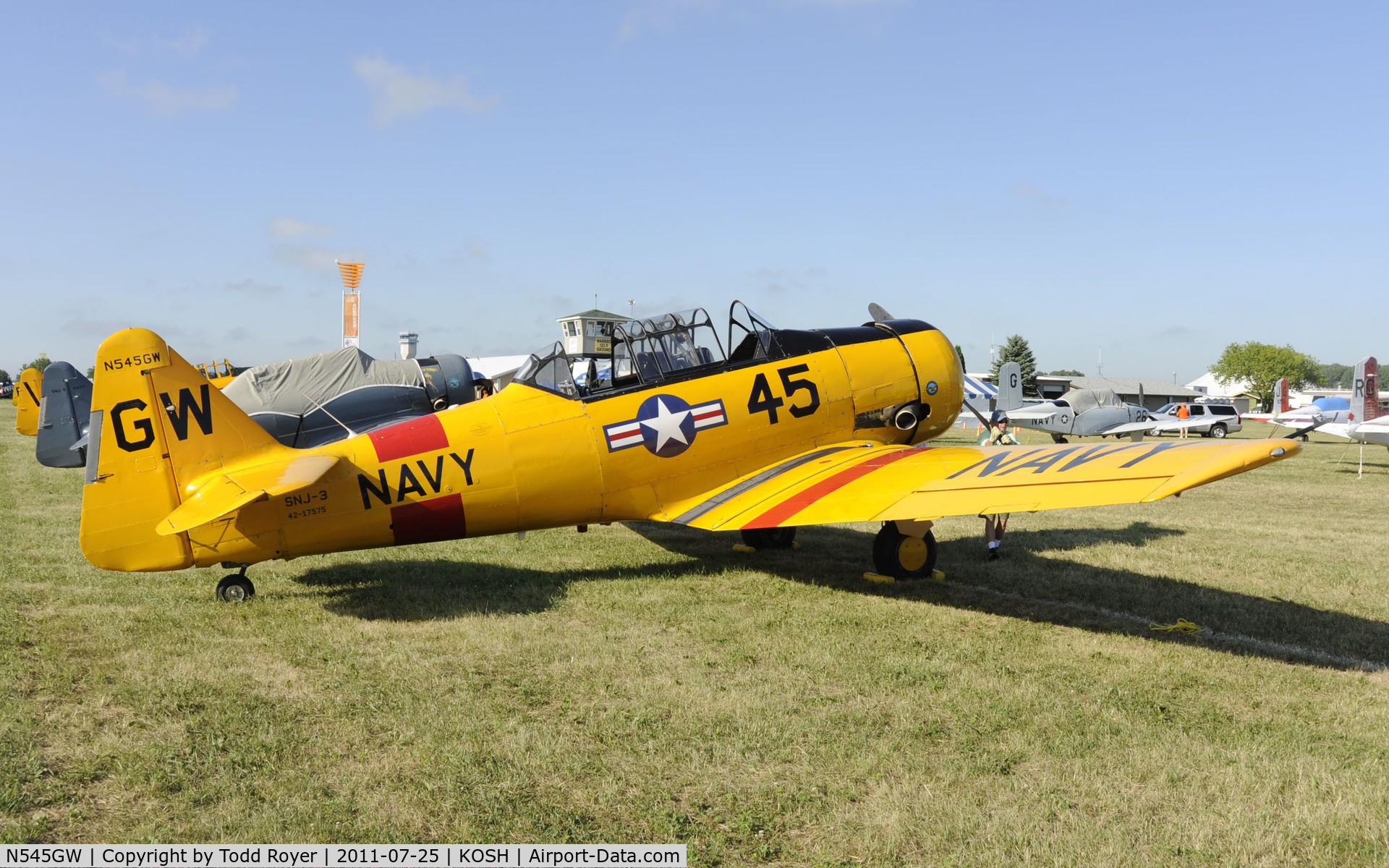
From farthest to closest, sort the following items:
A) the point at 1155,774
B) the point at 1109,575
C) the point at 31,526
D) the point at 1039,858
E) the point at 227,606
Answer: the point at 31,526
the point at 1109,575
the point at 227,606
the point at 1155,774
the point at 1039,858

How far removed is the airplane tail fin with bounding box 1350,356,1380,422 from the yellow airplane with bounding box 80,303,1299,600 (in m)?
18.2

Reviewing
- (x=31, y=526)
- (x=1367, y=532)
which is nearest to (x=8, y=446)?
(x=31, y=526)

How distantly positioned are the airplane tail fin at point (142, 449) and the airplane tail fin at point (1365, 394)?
24.7m

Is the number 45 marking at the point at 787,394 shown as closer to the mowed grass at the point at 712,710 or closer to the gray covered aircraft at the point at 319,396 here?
the mowed grass at the point at 712,710

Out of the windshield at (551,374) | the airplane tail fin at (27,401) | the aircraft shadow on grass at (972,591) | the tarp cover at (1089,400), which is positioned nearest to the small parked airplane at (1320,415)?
the tarp cover at (1089,400)

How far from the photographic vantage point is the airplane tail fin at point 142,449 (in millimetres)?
6016

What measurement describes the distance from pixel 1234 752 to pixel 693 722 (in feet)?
8.33

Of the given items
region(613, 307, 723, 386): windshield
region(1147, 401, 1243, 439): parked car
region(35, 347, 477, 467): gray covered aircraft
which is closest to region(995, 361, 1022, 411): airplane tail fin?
region(1147, 401, 1243, 439): parked car

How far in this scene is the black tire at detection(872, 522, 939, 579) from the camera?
7.78 m

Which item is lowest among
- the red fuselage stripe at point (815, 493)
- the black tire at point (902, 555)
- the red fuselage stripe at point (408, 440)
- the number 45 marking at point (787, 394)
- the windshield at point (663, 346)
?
the black tire at point (902, 555)

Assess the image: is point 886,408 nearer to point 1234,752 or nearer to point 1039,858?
point 1234,752

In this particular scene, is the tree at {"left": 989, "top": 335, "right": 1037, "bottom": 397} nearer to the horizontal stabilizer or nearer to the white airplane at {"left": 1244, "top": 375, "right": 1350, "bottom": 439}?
the white airplane at {"left": 1244, "top": 375, "right": 1350, "bottom": 439}

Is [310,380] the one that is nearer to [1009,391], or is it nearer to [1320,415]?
[1009,391]

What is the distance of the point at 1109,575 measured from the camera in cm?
805
